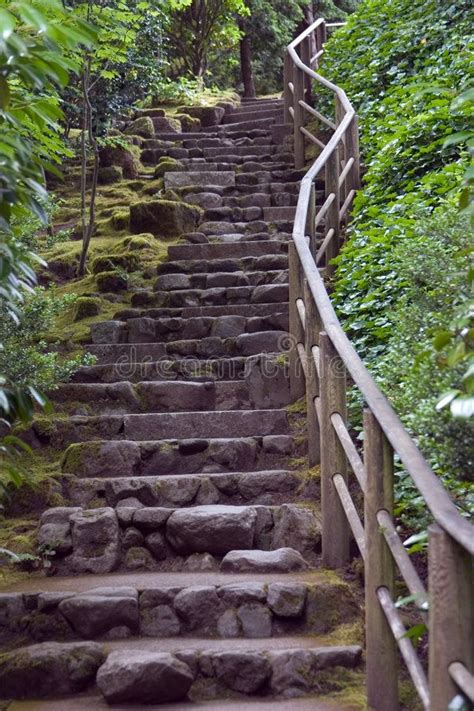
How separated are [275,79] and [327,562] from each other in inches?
633

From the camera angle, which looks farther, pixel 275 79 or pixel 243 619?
pixel 275 79

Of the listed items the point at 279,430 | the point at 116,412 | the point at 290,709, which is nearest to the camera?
the point at 290,709

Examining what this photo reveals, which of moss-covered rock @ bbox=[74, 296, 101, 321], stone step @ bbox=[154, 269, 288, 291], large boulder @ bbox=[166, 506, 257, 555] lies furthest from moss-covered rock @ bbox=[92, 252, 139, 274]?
large boulder @ bbox=[166, 506, 257, 555]

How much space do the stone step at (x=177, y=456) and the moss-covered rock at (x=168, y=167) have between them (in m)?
5.39

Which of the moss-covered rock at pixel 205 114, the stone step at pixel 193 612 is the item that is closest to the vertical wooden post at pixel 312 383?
the stone step at pixel 193 612

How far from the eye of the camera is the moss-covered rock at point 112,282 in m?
6.91

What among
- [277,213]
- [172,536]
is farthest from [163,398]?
[277,213]

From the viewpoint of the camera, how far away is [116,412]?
5117 millimetres

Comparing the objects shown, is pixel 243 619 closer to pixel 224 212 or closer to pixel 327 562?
pixel 327 562

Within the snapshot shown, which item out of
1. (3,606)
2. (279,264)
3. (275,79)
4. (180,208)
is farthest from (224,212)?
(275,79)

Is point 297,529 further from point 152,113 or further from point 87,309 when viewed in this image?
point 152,113

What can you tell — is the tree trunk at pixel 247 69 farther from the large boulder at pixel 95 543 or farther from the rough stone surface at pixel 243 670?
the rough stone surface at pixel 243 670

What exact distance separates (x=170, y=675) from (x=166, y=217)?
5.48 meters

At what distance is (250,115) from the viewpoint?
38.6ft
